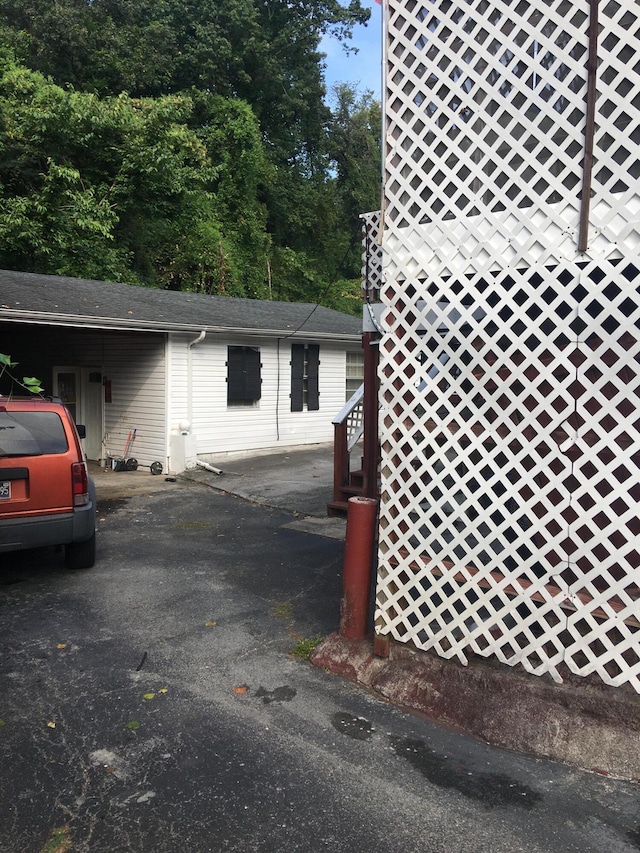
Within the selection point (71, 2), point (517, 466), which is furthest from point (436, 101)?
point (71, 2)

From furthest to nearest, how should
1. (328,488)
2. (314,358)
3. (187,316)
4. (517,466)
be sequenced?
1. (314,358)
2. (187,316)
3. (328,488)
4. (517,466)

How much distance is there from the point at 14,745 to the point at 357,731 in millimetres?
1857

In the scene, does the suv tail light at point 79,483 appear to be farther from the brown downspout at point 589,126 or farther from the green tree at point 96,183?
the green tree at point 96,183

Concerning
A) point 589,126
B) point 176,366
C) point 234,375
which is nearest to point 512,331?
point 589,126

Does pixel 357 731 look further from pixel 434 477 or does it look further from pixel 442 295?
pixel 442 295

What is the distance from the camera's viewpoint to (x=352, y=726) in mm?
3797

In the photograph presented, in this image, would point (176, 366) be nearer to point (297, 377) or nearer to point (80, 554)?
point (297, 377)

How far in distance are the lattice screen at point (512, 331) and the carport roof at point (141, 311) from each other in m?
7.80

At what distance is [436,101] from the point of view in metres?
4.09

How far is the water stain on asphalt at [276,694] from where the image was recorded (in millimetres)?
4102

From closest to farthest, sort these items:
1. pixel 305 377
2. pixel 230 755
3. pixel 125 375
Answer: pixel 230 755 < pixel 125 375 < pixel 305 377

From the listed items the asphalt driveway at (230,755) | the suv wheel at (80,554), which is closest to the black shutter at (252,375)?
the suv wheel at (80,554)

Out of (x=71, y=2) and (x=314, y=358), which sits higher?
(x=71, y=2)

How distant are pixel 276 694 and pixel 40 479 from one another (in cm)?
325
